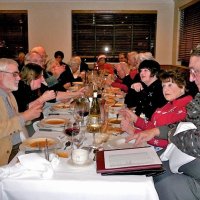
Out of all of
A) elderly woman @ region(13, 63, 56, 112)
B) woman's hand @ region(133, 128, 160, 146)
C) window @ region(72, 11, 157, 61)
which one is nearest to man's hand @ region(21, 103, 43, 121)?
woman's hand @ region(133, 128, 160, 146)

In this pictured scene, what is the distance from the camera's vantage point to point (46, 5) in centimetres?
697

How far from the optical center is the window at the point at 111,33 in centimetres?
708

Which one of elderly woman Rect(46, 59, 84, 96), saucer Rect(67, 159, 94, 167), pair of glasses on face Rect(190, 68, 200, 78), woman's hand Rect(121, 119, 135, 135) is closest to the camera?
saucer Rect(67, 159, 94, 167)

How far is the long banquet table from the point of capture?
1.19 m

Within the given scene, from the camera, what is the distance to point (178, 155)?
147cm

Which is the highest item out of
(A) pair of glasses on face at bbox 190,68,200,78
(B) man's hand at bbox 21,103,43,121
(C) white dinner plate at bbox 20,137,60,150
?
(A) pair of glasses on face at bbox 190,68,200,78

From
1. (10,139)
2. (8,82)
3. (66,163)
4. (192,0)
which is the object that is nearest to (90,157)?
(66,163)

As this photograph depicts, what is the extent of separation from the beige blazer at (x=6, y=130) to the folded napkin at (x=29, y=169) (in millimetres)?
556

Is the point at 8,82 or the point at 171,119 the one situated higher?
the point at 8,82

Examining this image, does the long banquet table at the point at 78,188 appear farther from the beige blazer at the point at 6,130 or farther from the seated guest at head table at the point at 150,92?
the seated guest at head table at the point at 150,92

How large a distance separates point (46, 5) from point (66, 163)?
6213mm

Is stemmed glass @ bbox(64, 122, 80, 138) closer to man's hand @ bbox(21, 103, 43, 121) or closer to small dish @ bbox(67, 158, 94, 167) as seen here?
small dish @ bbox(67, 158, 94, 167)

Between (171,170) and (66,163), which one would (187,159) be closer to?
(171,170)

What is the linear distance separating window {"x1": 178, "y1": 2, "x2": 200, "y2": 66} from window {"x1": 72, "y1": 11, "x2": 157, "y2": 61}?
0.84 m
